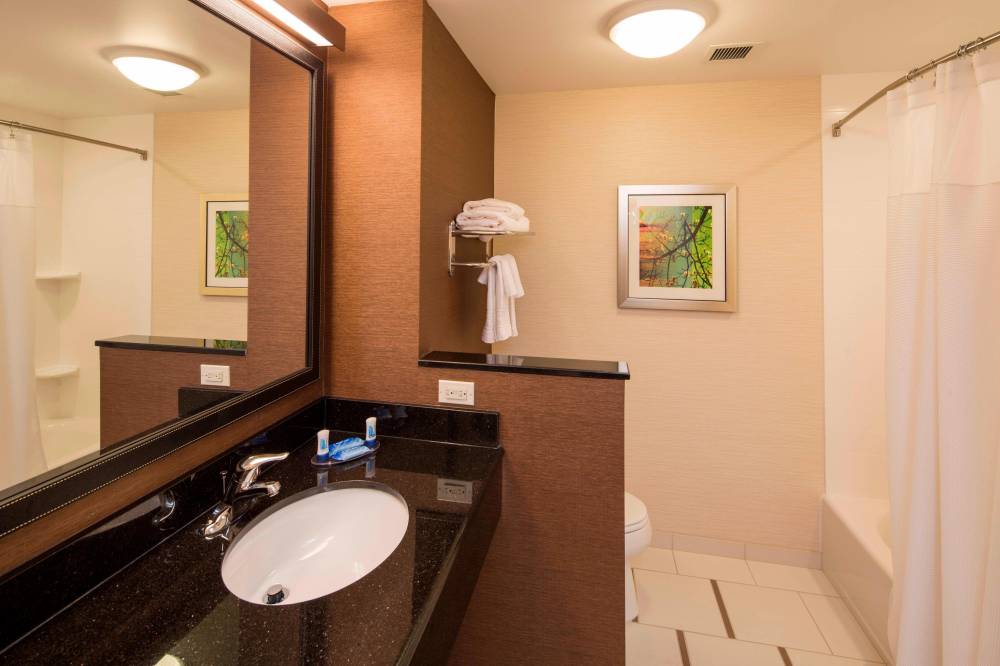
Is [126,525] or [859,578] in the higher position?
[126,525]

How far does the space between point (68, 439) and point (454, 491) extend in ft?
2.66

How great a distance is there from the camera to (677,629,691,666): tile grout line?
184 centimetres

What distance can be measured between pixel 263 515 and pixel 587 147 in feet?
7.38

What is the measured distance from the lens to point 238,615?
809 mm

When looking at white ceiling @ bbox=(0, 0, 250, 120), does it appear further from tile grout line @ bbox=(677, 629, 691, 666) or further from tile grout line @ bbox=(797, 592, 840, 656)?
tile grout line @ bbox=(797, 592, 840, 656)

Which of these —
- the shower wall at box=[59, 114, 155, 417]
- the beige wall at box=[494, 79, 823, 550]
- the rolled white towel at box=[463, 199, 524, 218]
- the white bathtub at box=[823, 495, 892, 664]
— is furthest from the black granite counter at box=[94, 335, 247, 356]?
the white bathtub at box=[823, 495, 892, 664]

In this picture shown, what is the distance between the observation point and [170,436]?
3.54ft

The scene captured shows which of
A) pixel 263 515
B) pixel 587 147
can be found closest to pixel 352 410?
pixel 263 515

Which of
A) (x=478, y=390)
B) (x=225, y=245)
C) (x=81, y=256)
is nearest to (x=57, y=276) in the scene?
(x=81, y=256)

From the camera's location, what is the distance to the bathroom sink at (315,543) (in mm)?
1030

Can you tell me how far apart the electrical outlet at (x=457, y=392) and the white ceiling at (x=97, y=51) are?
100 cm

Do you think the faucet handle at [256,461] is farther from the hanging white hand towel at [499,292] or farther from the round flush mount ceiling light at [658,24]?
the round flush mount ceiling light at [658,24]

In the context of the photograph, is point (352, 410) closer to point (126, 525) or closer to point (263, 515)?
point (263, 515)

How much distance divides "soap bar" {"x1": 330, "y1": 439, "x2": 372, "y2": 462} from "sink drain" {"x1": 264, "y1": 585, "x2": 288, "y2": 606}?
0.42 metres
